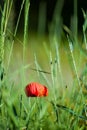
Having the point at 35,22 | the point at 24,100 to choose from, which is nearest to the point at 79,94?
the point at 24,100

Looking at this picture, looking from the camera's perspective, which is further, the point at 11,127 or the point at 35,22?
the point at 35,22

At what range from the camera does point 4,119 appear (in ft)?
3.31

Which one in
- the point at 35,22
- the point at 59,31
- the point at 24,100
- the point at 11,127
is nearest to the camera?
the point at 11,127

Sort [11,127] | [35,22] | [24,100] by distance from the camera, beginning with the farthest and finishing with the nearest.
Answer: [35,22], [24,100], [11,127]

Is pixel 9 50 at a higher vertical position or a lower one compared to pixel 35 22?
lower

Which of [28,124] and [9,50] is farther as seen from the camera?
[9,50]

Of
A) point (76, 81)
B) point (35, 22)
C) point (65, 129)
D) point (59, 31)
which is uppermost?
point (35, 22)

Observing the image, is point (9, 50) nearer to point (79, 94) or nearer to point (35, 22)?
point (79, 94)

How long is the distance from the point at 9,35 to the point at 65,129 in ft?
1.01

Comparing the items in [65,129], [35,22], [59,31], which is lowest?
[65,129]

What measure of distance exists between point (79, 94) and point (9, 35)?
0.23 m

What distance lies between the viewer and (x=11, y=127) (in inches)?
36.3

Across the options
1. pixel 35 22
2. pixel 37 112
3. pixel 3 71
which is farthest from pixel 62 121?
pixel 35 22

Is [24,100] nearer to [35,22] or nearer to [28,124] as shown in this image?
[28,124]
